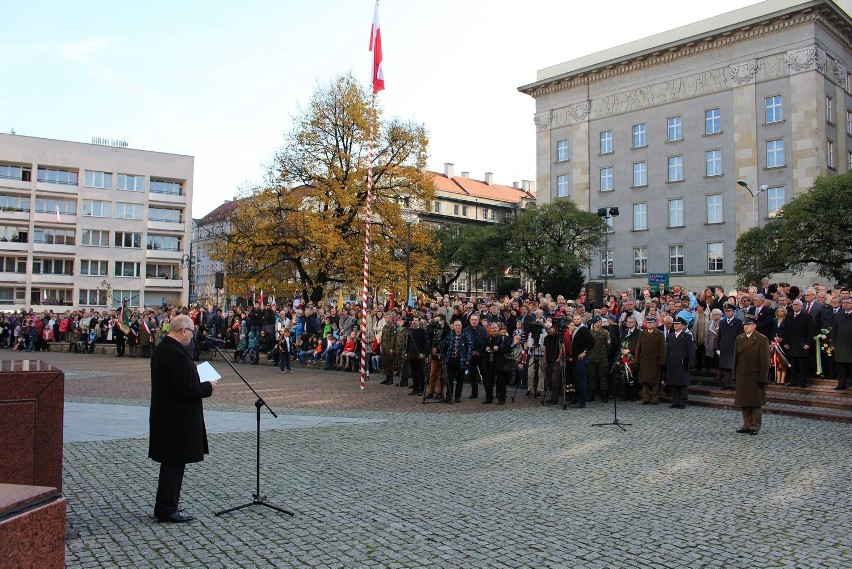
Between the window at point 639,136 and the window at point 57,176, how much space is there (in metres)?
55.9

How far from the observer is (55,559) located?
10.3 ft

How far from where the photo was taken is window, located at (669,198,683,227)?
189 ft

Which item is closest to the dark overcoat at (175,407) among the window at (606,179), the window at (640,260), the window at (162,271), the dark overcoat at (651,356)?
the dark overcoat at (651,356)

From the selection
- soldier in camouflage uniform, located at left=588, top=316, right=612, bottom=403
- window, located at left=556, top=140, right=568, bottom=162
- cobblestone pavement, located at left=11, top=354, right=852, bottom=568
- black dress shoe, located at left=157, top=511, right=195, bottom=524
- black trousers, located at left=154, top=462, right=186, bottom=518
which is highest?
window, located at left=556, top=140, right=568, bottom=162

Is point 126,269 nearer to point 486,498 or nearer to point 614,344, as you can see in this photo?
A: point 614,344

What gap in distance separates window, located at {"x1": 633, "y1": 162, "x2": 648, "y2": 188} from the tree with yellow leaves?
94.7ft

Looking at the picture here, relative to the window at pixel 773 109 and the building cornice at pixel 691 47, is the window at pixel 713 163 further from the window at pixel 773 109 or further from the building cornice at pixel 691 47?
the building cornice at pixel 691 47

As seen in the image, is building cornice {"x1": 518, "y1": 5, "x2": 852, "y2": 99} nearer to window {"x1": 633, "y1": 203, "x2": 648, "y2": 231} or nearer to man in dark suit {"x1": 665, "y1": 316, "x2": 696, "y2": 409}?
window {"x1": 633, "y1": 203, "x2": 648, "y2": 231}

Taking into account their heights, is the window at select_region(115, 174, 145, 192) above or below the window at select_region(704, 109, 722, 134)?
below

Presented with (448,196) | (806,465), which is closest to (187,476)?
Result: (806,465)

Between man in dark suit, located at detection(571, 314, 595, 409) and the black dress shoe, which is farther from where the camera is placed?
man in dark suit, located at detection(571, 314, 595, 409)

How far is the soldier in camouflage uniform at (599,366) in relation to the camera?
54.6 ft

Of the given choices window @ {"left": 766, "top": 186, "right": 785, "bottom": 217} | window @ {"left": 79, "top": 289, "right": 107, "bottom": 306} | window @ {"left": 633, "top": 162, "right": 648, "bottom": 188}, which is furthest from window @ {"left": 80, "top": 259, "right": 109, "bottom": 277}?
window @ {"left": 766, "top": 186, "right": 785, "bottom": 217}

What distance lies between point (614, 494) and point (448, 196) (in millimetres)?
89898
